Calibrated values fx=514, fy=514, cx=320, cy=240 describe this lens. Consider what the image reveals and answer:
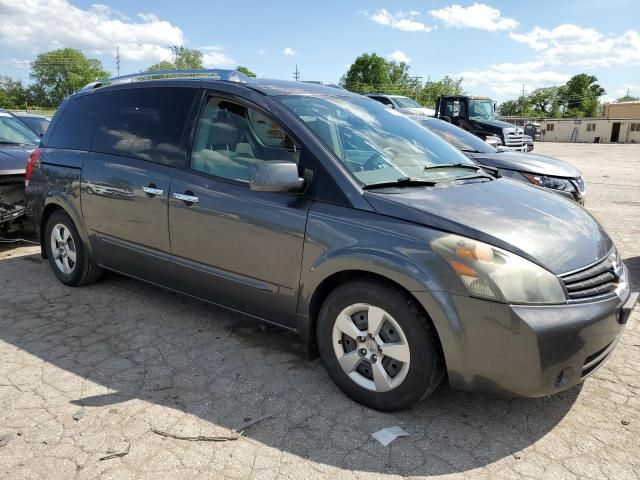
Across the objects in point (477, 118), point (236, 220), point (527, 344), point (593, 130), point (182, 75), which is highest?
point (593, 130)

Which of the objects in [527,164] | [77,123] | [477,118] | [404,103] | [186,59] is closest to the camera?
[77,123]

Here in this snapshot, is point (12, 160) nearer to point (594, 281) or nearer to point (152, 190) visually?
point (152, 190)

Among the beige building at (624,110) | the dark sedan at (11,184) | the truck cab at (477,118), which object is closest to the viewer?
the dark sedan at (11,184)

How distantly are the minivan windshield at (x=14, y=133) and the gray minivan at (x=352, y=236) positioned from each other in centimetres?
331

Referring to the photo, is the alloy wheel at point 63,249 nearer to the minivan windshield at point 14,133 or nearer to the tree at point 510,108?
the minivan windshield at point 14,133

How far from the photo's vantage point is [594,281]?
2662 millimetres

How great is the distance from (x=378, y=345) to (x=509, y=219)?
0.99 m

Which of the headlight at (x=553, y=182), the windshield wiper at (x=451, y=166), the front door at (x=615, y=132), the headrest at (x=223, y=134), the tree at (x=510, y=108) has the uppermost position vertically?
the tree at (x=510, y=108)

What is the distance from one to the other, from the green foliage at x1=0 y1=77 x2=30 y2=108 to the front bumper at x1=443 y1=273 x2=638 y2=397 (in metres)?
111

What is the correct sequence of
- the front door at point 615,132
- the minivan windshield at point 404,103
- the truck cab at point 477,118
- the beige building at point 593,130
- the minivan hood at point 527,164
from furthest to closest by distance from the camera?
the front door at point 615,132, the beige building at point 593,130, the minivan windshield at point 404,103, the truck cab at point 477,118, the minivan hood at point 527,164

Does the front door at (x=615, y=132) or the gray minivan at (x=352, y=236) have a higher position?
the front door at (x=615, y=132)

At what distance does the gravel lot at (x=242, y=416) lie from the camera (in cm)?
246

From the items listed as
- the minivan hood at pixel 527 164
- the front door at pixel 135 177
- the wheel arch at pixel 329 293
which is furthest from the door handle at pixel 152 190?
the minivan hood at pixel 527 164

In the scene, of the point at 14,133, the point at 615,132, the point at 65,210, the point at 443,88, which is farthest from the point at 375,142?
the point at 443,88
